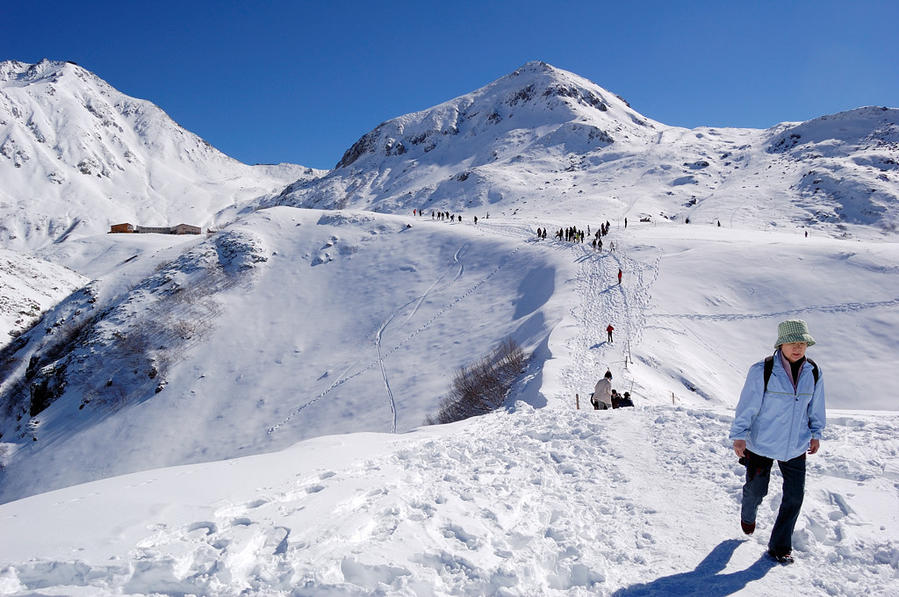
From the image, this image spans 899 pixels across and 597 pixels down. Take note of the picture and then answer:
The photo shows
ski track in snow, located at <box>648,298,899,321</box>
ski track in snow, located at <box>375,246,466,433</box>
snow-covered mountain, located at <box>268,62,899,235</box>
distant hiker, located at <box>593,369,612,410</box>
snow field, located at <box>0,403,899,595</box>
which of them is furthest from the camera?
snow-covered mountain, located at <box>268,62,899,235</box>

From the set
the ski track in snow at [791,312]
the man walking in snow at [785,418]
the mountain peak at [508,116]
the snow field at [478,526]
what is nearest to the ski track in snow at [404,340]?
the ski track in snow at [791,312]

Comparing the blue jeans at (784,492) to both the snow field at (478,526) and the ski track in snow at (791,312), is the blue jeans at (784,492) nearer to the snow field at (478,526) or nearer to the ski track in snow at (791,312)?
the snow field at (478,526)

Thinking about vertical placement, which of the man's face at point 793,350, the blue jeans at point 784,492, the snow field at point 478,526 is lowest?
the snow field at point 478,526

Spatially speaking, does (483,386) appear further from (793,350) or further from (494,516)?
(793,350)

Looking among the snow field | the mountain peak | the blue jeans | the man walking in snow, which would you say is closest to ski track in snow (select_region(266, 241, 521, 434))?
the snow field

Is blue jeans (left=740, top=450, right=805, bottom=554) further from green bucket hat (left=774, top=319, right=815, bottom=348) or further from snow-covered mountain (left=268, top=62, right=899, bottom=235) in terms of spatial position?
snow-covered mountain (left=268, top=62, right=899, bottom=235)

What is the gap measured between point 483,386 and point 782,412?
2064cm

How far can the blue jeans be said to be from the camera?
16.1 ft

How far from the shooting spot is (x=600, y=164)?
345ft

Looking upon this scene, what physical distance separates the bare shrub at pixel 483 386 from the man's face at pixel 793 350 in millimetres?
17151

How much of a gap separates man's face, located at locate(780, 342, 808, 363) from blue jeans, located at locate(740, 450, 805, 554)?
1.02 m

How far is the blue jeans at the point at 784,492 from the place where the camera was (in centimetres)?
492

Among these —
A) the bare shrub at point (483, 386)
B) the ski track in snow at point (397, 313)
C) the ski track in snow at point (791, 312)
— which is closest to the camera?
the bare shrub at point (483, 386)

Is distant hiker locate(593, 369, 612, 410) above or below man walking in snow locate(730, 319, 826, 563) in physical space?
below
